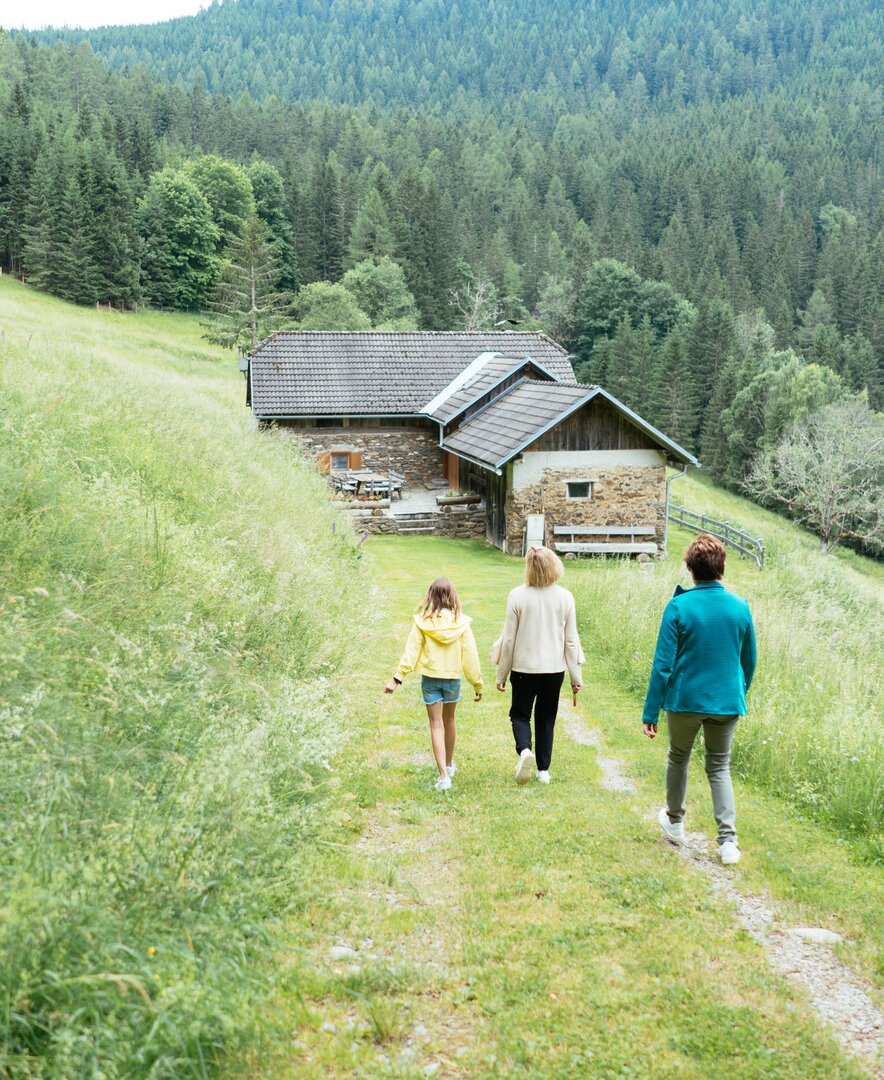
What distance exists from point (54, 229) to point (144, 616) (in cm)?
6093

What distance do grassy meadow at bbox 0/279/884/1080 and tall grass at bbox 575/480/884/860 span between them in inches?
Result: 1.5

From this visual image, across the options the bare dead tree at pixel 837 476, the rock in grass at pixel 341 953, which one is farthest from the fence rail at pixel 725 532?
the rock in grass at pixel 341 953

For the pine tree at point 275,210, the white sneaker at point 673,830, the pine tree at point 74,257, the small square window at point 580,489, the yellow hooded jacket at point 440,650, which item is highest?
the pine tree at point 275,210

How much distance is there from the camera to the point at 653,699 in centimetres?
563

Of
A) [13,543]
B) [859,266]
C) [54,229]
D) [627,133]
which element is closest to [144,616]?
[13,543]

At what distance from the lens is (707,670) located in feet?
18.2

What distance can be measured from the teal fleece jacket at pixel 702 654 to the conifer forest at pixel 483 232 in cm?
5554

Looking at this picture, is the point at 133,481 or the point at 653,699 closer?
the point at 653,699

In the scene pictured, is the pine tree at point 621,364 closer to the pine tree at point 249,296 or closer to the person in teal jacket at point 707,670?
the pine tree at point 249,296

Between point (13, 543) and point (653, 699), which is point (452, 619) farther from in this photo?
point (13, 543)

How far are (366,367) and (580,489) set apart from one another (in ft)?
32.5

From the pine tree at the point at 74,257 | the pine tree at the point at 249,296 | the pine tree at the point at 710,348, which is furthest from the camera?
the pine tree at the point at 710,348

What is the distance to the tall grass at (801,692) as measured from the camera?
6.48m

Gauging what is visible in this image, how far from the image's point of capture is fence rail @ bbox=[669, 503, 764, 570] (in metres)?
27.6
